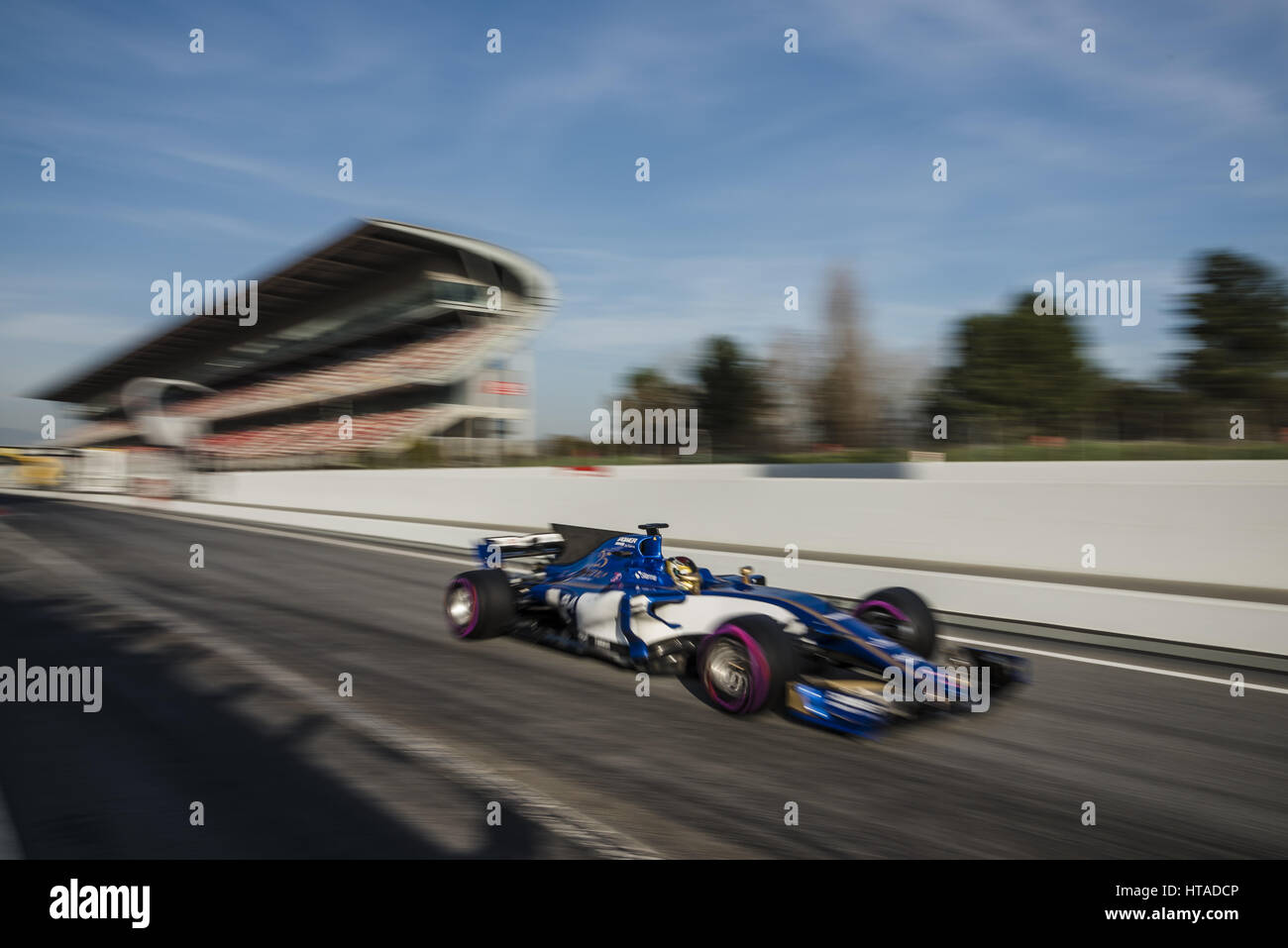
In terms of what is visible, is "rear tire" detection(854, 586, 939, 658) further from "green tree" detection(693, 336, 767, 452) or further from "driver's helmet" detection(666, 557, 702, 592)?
Answer: "green tree" detection(693, 336, 767, 452)

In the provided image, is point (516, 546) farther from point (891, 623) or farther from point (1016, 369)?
point (1016, 369)

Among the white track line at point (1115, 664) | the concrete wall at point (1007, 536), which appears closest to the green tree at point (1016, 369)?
the concrete wall at point (1007, 536)

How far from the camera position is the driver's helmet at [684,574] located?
6340 millimetres

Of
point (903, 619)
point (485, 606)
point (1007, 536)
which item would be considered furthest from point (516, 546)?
point (1007, 536)

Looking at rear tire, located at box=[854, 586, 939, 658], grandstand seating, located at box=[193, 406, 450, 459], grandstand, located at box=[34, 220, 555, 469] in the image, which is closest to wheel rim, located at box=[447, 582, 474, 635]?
rear tire, located at box=[854, 586, 939, 658]

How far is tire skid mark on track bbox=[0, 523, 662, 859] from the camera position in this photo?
380 centimetres

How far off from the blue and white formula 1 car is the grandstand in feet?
73.1

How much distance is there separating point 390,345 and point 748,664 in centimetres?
3901

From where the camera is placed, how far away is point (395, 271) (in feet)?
130

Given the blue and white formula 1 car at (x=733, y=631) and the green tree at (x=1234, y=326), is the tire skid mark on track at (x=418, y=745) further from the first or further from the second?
the green tree at (x=1234, y=326)

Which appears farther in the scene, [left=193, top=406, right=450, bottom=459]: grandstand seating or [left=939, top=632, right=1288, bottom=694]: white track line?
[left=193, top=406, right=450, bottom=459]: grandstand seating

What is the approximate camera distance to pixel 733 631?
17.6ft

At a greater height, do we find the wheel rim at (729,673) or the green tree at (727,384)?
the green tree at (727,384)

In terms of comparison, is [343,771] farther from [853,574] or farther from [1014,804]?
[853,574]
